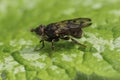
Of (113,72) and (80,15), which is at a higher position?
(80,15)

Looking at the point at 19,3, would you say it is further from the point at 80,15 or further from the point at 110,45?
the point at 110,45

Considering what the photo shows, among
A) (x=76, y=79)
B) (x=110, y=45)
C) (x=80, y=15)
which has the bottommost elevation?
(x=76, y=79)

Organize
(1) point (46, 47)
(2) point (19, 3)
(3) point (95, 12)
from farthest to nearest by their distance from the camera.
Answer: (2) point (19, 3), (3) point (95, 12), (1) point (46, 47)

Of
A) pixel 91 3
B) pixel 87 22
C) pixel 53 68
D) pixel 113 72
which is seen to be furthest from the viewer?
pixel 91 3

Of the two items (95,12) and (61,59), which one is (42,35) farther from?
(95,12)

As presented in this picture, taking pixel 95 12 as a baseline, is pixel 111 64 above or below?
Result: below

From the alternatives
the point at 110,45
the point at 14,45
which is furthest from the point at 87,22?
the point at 14,45

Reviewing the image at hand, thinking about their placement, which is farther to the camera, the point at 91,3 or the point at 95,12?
the point at 91,3

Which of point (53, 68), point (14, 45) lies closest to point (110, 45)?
point (53, 68)

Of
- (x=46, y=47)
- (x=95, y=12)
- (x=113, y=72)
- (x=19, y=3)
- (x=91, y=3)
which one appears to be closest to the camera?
(x=113, y=72)
